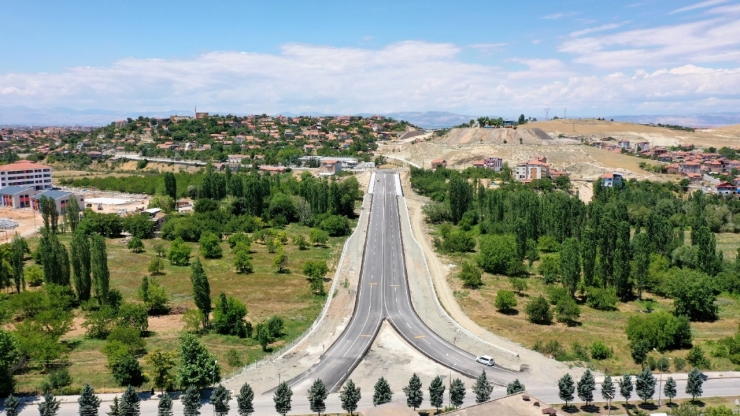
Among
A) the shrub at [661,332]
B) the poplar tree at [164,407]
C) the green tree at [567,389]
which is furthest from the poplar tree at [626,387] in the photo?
the poplar tree at [164,407]

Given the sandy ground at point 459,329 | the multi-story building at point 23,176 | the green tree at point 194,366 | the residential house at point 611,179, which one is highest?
the multi-story building at point 23,176

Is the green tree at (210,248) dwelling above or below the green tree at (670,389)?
above

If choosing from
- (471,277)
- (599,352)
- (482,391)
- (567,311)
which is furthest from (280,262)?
(482,391)

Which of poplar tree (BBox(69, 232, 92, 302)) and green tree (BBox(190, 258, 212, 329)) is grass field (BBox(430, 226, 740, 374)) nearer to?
green tree (BBox(190, 258, 212, 329))

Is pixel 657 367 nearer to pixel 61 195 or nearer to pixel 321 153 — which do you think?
pixel 61 195

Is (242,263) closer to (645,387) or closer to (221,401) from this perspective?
(221,401)

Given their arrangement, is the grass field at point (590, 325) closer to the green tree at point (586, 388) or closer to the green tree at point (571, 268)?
the green tree at point (571, 268)

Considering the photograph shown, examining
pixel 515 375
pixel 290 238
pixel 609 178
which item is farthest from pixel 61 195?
pixel 609 178
